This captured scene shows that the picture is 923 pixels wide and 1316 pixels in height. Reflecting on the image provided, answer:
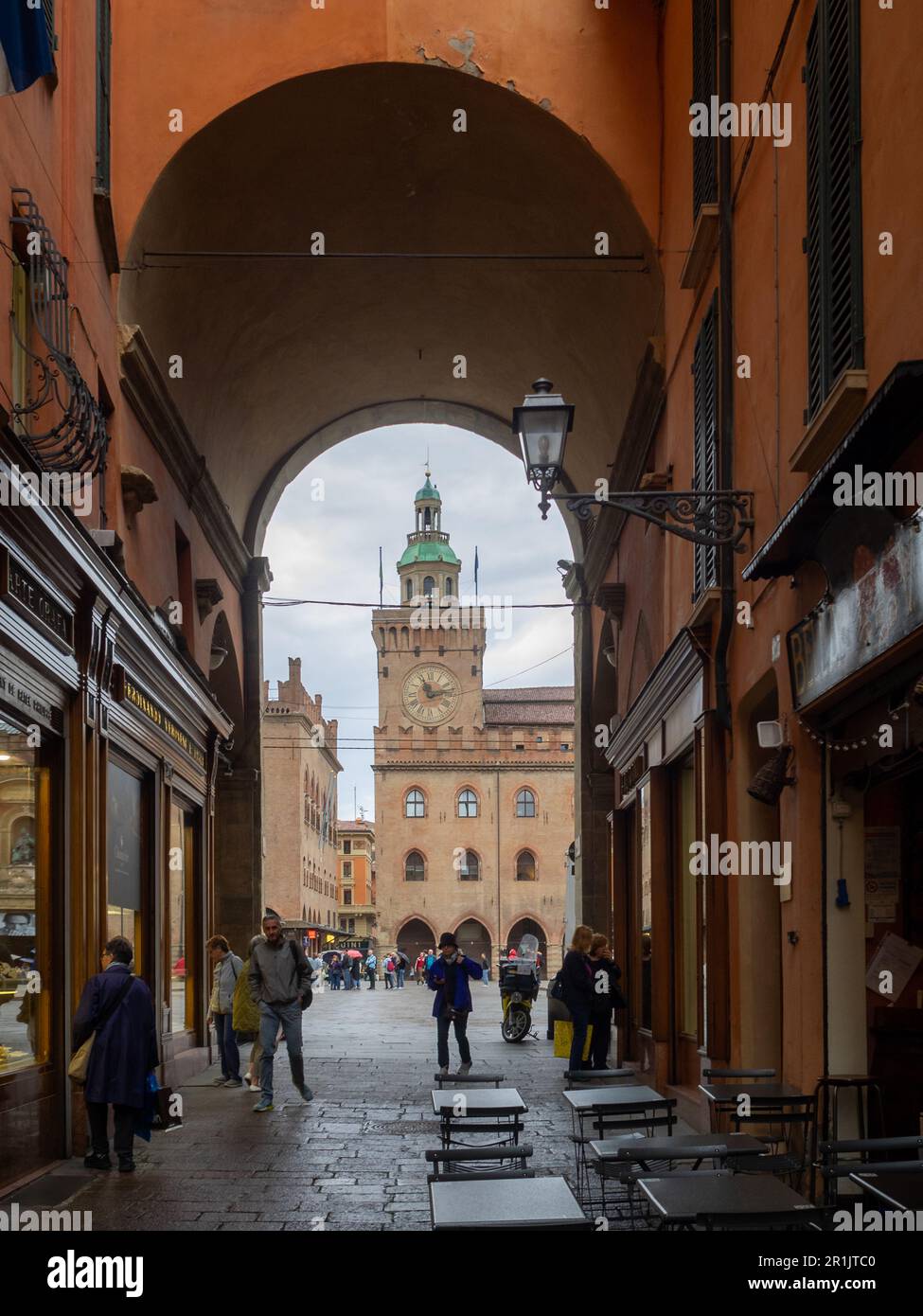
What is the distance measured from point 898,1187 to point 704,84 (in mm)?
9934

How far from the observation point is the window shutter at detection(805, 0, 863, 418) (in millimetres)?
7633

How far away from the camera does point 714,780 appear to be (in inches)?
474

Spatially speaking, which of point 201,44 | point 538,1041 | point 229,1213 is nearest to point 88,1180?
point 229,1213

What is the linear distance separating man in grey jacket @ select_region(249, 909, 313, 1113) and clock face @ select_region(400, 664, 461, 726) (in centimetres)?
7653

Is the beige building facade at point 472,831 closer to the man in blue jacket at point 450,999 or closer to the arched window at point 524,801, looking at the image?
the arched window at point 524,801

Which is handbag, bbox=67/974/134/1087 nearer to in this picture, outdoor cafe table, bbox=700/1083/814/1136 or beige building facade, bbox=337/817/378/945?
outdoor cafe table, bbox=700/1083/814/1136

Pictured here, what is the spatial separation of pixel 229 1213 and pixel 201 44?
37.4 feet

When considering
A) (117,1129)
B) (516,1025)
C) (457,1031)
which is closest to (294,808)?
(516,1025)

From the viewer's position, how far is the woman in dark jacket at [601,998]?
15.5 m

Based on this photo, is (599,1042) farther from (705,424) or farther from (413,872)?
(413,872)

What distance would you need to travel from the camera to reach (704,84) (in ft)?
42.3

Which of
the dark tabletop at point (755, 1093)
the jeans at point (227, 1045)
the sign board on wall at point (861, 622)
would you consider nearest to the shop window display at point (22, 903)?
the dark tabletop at point (755, 1093)

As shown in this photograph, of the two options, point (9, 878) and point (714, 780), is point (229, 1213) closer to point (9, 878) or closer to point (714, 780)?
point (9, 878)
